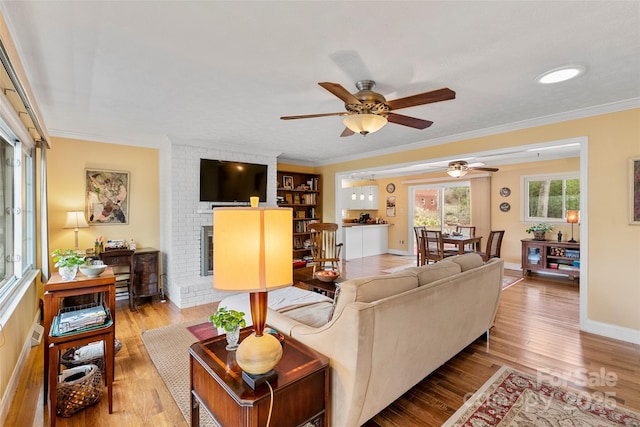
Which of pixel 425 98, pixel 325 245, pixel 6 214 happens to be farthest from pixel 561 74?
pixel 6 214

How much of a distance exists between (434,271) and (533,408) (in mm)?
1051

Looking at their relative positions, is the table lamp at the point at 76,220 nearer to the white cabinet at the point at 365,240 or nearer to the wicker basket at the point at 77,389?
the wicker basket at the point at 77,389

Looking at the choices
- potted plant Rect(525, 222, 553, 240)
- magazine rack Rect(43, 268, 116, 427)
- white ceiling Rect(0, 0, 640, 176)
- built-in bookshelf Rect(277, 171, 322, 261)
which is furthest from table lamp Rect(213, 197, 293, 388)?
potted plant Rect(525, 222, 553, 240)

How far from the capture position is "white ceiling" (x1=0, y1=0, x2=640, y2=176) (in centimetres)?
159

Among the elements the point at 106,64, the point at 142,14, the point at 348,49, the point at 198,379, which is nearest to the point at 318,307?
the point at 198,379

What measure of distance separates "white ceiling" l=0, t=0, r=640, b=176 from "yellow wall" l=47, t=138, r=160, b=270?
2.04 feet

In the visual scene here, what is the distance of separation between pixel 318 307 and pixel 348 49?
6.48 feet

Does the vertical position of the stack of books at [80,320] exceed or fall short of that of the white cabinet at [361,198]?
it falls short

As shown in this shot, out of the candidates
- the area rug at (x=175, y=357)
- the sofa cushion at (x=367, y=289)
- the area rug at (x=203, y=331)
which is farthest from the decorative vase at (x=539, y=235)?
the area rug at (x=175, y=357)

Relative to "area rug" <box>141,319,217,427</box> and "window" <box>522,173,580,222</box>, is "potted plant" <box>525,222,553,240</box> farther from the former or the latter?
"area rug" <box>141,319,217,427</box>

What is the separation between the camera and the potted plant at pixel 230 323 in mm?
1432

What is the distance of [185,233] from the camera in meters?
4.46

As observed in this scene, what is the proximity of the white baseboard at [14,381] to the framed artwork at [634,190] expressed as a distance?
5287 mm

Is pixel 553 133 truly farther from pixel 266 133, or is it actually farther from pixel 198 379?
pixel 198 379
